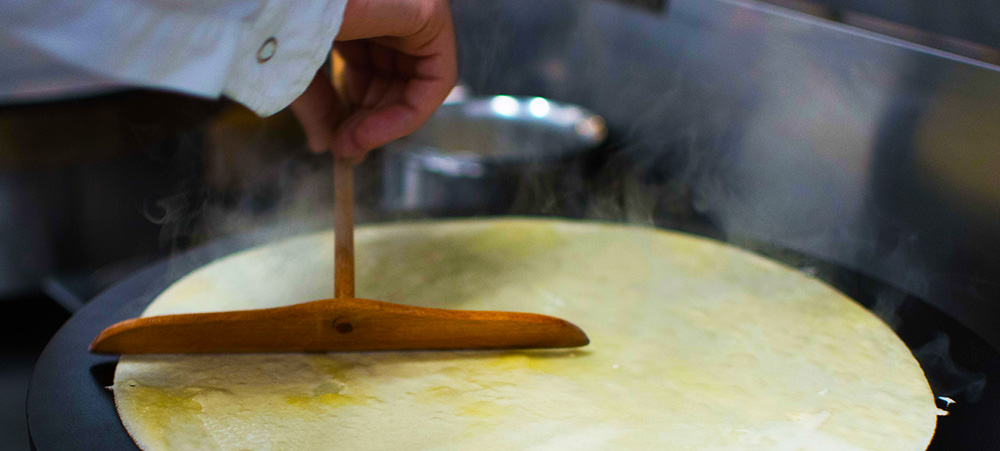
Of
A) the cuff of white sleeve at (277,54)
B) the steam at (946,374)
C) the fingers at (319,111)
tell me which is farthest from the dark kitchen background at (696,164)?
the cuff of white sleeve at (277,54)

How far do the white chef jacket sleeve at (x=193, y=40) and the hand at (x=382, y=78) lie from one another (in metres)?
0.06

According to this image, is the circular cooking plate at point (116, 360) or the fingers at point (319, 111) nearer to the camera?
the circular cooking plate at point (116, 360)

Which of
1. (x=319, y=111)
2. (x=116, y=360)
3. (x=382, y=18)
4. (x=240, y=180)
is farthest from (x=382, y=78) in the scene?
(x=240, y=180)

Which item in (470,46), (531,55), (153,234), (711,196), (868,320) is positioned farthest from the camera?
(153,234)

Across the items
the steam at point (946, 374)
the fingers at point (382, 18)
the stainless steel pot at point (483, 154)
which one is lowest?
the steam at point (946, 374)

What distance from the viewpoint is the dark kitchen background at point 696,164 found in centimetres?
120

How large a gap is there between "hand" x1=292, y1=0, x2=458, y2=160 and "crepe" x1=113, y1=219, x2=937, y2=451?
0.77 feet

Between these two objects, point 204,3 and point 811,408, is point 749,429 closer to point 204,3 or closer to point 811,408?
point 811,408

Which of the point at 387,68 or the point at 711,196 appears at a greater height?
the point at 387,68

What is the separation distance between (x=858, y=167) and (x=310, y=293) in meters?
0.98

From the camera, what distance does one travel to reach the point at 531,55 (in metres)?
2.21

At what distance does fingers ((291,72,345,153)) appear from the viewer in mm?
1231

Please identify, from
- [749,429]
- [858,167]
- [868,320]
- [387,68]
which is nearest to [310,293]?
[387,68]

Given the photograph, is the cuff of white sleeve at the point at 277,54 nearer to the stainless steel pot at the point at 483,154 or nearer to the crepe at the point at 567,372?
the crepe at the point at 567,372
